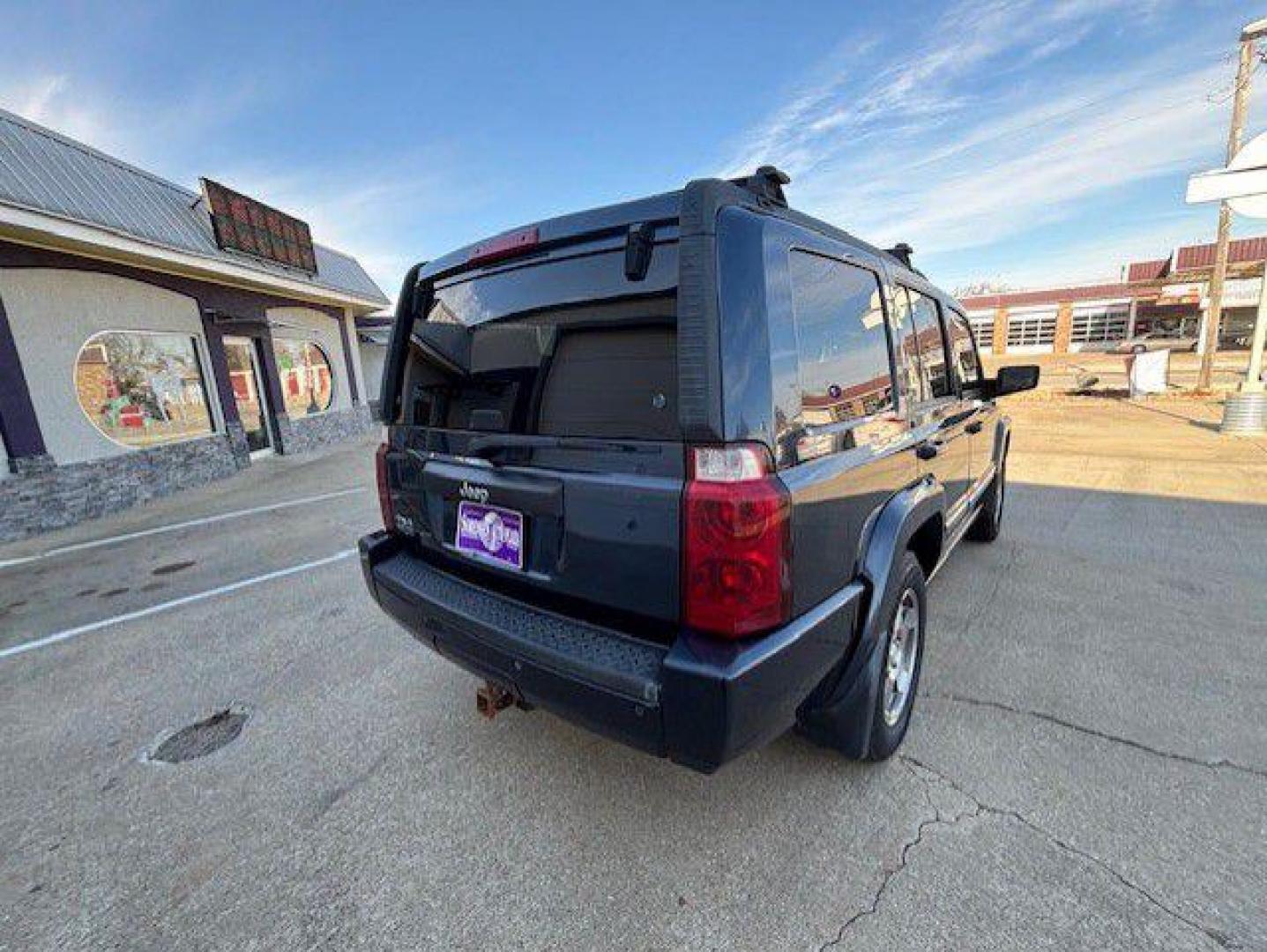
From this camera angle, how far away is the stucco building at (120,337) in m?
7.10

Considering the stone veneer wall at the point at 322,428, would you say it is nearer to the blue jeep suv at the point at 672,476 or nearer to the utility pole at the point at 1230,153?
the blue jeep suv at the point at 672,476

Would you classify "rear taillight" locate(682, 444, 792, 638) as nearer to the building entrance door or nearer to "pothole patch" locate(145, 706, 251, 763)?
"pothole patch" locate(145, 706, 251, 763)

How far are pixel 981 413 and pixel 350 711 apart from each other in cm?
431

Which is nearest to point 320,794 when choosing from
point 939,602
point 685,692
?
point 685,692

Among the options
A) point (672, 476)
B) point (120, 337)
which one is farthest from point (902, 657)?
point (120, 337)

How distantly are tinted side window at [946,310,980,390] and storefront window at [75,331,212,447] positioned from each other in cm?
1063

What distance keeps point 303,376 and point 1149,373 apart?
20476 mm

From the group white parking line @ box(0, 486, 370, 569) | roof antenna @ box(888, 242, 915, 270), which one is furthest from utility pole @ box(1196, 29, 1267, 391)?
white parking line @ box(0, 486, 370, 569)

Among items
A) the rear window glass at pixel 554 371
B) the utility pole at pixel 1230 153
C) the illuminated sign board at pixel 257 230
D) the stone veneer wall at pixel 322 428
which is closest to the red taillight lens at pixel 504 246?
the rear window glass at pixel 554 371

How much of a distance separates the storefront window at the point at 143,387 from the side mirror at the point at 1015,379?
36.2ft

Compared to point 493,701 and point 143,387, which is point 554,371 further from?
point 143,387

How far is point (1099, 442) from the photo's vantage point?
923 cm

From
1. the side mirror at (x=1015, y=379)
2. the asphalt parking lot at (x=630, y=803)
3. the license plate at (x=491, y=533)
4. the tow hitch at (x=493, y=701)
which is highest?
the side mirror at (x=1015, y=379)

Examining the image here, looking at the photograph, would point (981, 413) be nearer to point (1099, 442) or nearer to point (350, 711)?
point (350, 711)
